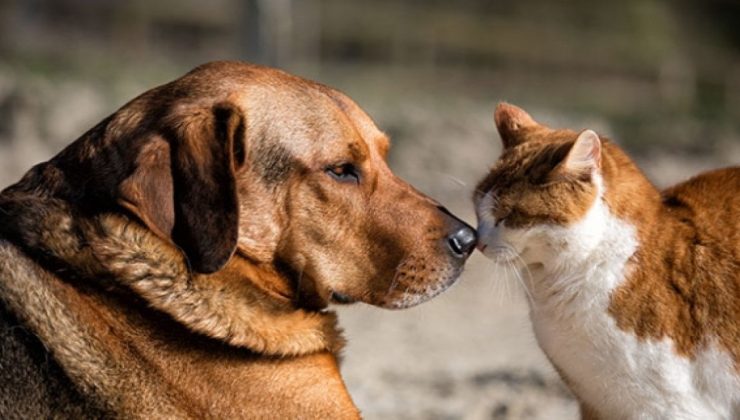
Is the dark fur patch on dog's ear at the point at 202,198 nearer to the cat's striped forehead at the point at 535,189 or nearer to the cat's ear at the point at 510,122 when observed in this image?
the cat's striped forehead at the point at 535,189

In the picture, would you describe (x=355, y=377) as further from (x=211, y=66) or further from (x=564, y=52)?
(x=564, y=52)

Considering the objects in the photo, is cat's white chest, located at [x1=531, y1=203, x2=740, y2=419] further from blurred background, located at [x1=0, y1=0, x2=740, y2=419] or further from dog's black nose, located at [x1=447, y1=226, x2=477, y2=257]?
blurred background, located at [x1=0, y1=0, x2=740, y2=419]

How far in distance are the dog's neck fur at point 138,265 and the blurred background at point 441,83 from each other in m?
2.31

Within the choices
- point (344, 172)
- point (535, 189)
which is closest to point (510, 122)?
point (535, 189)

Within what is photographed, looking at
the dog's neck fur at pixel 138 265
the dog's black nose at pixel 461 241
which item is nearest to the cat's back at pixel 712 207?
the dog's black nose at pixel 461 241

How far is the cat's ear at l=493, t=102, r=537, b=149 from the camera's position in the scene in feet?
16.8

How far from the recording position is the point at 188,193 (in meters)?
3.71

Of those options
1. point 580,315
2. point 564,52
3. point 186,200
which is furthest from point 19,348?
point 564,52

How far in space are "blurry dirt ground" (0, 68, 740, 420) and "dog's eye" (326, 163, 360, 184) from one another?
1.69 ft

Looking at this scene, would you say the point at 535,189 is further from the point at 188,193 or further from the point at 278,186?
the point at 188,193

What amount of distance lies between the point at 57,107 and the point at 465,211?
3750 millimetres

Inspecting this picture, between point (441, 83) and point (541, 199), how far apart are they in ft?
39.1

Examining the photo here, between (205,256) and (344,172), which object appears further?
(344,172)

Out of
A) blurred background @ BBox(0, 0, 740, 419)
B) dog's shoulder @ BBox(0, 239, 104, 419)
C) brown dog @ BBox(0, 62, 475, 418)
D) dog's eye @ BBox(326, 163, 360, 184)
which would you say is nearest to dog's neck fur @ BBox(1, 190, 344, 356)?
brown dog @ BBox(0, 62, 475, 418)
